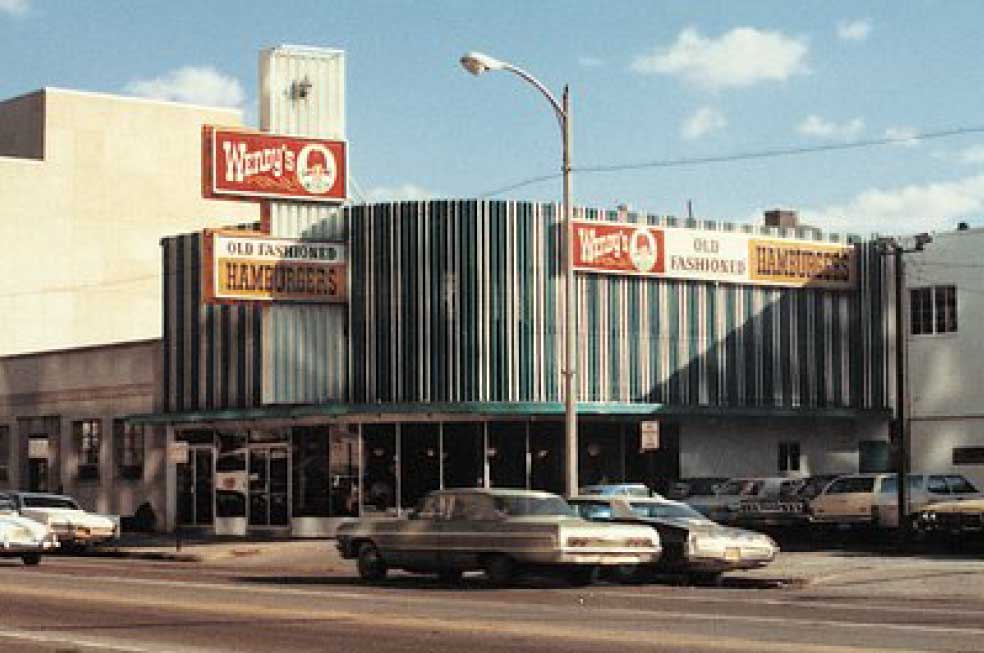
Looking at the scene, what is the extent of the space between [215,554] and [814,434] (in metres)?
19.2

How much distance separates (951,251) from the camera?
169 ft

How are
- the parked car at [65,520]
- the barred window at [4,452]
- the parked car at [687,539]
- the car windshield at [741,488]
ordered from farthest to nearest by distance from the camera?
the barred window at [4,452] → the car windshield at [741,488] → the parked car at [65,520] → the parked car at [687,539]

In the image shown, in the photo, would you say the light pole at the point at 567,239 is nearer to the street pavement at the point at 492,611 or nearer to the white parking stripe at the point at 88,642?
the street pavement at the point at 492,611

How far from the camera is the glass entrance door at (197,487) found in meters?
49.2

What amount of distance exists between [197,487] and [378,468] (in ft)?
22.7

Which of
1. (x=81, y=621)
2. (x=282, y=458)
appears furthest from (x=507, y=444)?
(x=81, y=621)

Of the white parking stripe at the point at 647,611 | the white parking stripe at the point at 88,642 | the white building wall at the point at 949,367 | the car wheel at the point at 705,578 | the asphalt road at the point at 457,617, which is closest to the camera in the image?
the white parking stripe at the point at 88,642

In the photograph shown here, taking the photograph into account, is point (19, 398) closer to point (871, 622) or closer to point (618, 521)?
point (618, 521)

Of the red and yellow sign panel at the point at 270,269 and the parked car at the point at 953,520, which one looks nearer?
the parked car at the point at 953,520

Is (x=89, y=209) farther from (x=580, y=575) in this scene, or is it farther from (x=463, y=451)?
(x=580, y=575)

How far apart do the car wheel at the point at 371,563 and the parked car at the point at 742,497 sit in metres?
15.1

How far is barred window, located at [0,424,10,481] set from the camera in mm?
59031

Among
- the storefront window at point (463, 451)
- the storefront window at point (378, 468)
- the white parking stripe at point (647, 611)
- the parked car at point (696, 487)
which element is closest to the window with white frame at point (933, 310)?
the parked car at point (696, 487)

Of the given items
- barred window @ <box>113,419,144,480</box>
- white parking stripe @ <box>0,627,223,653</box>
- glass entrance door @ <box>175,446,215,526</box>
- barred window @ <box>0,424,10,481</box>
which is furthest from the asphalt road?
barred window @ <box>0,424,10,481</box>
